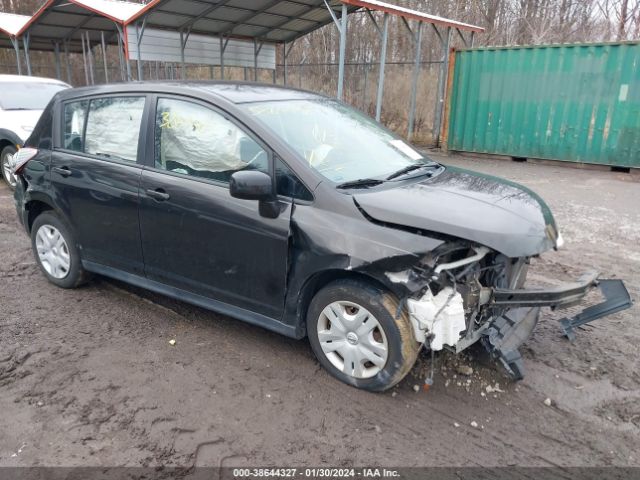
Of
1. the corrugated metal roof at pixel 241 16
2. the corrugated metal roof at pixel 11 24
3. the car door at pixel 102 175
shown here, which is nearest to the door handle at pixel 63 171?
the car door at pixel 102 175

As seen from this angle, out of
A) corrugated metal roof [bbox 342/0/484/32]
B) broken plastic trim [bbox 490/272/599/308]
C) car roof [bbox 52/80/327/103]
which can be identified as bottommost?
broken plastic trim [bbox 490/272/599/308]

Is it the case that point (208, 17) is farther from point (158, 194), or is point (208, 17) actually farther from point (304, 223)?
point (304, 223)

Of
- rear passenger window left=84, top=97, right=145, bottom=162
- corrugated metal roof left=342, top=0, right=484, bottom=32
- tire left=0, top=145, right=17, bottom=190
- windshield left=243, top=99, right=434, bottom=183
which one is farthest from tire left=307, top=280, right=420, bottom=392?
corrugated metal roof left=342, top=0, right=484, bottom=32

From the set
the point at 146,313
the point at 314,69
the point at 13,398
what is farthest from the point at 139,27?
the point at 13,398

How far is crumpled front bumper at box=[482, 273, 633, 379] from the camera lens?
2.92m

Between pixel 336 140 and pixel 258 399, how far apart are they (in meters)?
1.82

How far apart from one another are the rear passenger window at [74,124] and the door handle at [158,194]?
→ 3.25 ft

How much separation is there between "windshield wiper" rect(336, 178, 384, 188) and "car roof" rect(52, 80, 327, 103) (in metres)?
0.94

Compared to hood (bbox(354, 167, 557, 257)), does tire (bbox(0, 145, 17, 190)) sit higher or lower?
lower

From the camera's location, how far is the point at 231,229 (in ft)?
10.7

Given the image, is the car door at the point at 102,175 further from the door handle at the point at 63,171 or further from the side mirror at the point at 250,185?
the side mirror at the point at 250,185

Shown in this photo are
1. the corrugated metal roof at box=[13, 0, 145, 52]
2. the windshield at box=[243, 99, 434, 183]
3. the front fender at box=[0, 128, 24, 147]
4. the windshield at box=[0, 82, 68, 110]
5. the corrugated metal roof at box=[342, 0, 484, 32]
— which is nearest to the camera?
the windshield at box=[243, 99, 434, 183]

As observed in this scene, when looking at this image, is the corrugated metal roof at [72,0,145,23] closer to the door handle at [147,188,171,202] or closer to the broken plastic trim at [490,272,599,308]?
the door handle at [147,188,171,202]

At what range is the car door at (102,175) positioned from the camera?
12.3 ft
